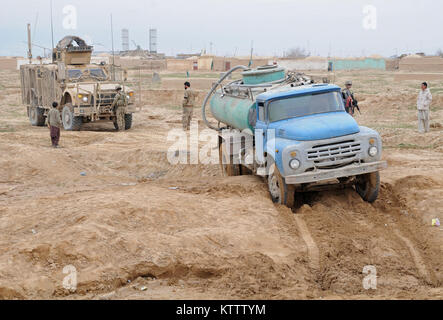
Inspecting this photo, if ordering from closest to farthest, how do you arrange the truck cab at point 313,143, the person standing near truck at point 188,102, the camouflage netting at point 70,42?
the truck cab at point 313,143
the person standing near truck at point 188,102
the camouflage netting at point 70,42

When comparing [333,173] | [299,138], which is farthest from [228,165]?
[333,173]

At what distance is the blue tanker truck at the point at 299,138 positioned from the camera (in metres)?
8.85

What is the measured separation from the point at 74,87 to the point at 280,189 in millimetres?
12073

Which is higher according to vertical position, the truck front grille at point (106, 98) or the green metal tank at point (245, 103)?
the green metal tank at point (245, 103)

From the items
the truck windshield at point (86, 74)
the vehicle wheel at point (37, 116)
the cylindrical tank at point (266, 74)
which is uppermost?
the cylindrical tank at point (266, 74)

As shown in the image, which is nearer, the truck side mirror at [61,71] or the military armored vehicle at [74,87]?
the military armored vehicle at [74,87]

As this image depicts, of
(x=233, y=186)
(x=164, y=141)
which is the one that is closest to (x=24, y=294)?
(x=233, y=186)

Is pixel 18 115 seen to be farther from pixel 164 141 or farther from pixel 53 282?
pixel 53 282

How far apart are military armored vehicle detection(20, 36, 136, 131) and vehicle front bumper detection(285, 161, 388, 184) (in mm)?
11735

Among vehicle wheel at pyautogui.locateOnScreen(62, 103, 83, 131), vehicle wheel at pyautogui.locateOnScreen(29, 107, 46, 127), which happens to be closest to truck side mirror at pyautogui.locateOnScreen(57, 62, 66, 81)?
vehicle wheel at pyautogui.locateOnScreen(62, 103, 83, 131)

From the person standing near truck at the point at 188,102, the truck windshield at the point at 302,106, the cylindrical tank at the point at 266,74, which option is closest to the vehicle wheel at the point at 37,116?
the person standing near truck at the point at 188,102

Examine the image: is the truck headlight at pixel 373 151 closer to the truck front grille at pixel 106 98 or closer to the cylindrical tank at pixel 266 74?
the cylindrical tank at pixel 266 74

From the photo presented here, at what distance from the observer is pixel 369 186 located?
9.48 m
